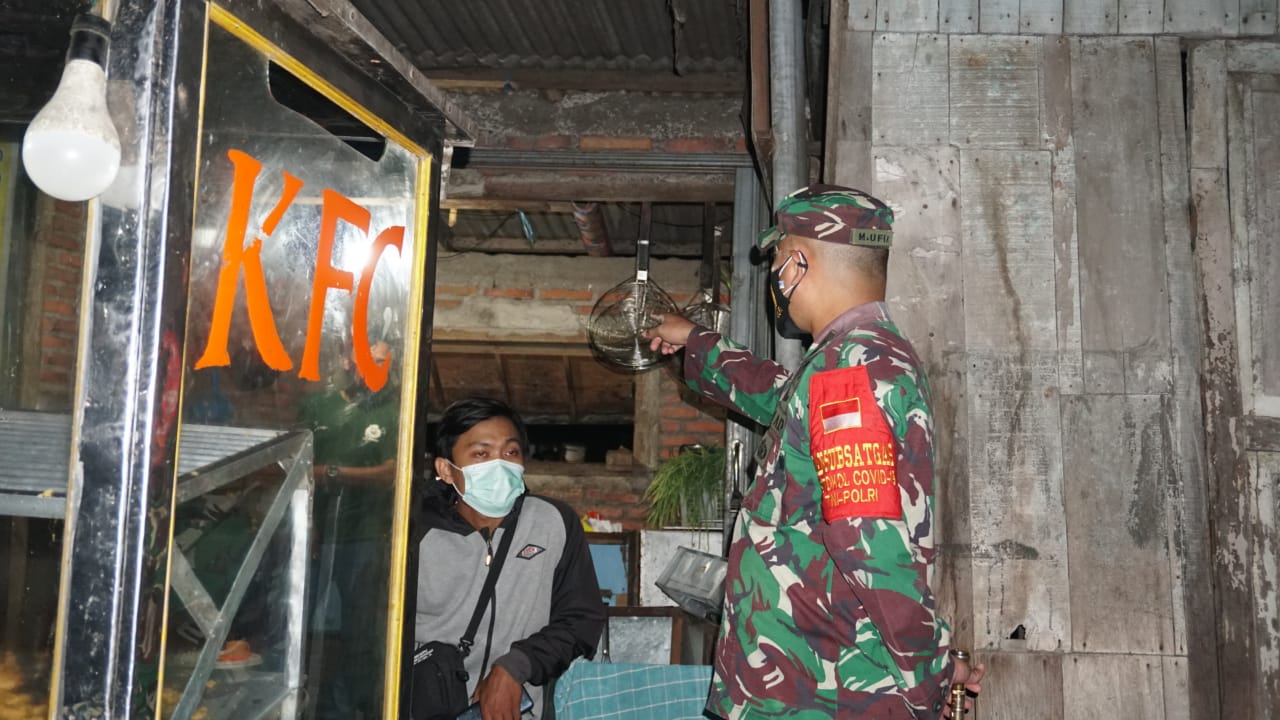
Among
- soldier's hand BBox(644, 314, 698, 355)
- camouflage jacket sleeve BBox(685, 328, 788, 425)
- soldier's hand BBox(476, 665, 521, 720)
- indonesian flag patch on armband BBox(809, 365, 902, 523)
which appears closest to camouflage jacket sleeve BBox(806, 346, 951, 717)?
indonesian flag patch on armband BBox(809, 365, 902, 523)

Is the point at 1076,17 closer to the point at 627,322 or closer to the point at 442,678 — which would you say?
the point at 442,678

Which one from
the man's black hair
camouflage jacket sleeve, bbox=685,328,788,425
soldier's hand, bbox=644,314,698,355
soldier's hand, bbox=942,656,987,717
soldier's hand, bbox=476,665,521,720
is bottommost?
soldier's hand, bbox=476,665,521,720

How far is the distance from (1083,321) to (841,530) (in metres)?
1.66

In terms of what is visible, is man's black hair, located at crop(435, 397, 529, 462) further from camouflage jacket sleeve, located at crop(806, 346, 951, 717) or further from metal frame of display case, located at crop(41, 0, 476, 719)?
metal frame of display case, located at crop(41, 0, 476, 719)

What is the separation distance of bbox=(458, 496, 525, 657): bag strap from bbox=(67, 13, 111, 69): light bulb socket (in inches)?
76.6

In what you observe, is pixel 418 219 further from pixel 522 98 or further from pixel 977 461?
pixel 522 98

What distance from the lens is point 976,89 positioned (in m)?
3.17

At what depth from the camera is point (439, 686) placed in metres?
2.56

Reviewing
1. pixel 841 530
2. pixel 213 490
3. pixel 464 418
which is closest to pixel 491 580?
pixel 464 418

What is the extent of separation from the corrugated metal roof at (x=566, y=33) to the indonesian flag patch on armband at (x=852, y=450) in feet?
8.82

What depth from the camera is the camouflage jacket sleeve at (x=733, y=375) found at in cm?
254

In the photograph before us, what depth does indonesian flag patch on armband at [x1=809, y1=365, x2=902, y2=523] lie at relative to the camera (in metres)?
1.75

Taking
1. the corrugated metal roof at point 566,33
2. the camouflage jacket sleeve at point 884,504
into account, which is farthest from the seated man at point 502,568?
the corrugated metal roof at point 566,33

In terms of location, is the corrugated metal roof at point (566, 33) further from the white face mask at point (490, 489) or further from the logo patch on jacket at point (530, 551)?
the logo patch on jacket at point (530, 551)
